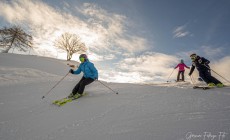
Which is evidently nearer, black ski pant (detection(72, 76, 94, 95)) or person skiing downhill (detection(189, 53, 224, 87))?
black ski pant (detection(72, 76, 94, 95))

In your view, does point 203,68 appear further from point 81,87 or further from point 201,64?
point 81,87

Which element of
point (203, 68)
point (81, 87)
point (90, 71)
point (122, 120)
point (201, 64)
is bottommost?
point (122, 120)

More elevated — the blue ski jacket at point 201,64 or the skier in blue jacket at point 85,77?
the blue ski jacket at point 201,64

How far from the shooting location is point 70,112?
14.1ft

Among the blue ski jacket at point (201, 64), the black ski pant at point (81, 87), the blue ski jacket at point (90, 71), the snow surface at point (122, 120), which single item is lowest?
the snow surface at point (122, 120)

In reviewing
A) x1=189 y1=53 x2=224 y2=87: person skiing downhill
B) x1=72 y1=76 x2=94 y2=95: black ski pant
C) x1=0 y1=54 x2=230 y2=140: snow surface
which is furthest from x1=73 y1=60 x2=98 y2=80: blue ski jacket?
x1=189 y1=53 x2=224 y2=87: person skiing downhill

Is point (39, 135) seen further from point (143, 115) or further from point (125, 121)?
point (143, 115)

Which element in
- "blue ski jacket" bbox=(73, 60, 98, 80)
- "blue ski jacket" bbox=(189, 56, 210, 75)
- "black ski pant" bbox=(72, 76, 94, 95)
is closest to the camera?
"black ski pant" bbox=(72, 76, 94, 95)

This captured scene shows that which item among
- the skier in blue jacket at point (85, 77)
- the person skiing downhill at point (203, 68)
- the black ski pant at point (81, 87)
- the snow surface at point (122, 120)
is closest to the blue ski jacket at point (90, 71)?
the skier in blue jacket at point (85, 77)

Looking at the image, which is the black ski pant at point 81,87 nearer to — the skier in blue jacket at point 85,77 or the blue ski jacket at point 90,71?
the skier in blue jacket at point 85,77

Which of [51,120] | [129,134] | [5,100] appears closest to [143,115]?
[129,134]

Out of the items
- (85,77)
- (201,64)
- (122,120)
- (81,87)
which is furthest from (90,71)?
(201,64)

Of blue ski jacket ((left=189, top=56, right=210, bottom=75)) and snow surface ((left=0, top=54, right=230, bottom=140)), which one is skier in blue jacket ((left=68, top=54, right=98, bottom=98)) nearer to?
snow surface ((left=0, top=54, right=230, bottom=140))

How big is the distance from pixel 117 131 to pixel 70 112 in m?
1.85
